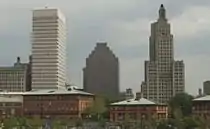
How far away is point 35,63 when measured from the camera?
494 ft

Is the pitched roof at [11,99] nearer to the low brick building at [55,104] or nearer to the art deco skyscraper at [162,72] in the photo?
the low brick building at [55,104]

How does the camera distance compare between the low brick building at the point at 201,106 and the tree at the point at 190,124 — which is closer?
the tree at the point at 190,124

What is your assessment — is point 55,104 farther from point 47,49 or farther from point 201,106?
point 47,49

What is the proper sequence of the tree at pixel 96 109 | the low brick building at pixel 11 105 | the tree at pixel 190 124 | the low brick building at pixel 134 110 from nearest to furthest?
the tree at pixel 190 124 < the low brick building at pixel 134 110 < the tree at pixel 96 109 < the low brick building at pixel 11 105

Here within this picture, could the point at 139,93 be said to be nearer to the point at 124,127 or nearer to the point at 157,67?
the point at 157,67

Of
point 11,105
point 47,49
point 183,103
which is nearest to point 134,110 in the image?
point 183,103

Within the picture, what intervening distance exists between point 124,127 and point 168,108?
34.2 metres

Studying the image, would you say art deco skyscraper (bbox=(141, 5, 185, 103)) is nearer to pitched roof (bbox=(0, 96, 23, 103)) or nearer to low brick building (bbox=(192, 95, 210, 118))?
low brick building (bbox=(192, 95, 210, 118))

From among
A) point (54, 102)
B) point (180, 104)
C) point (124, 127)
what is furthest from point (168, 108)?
point (124, 127)

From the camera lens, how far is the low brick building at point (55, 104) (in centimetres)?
11788

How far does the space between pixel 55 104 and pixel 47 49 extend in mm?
35589

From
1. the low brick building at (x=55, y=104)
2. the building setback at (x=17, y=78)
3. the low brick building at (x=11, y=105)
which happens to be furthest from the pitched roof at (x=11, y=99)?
the building setback at (x=17, y=78)

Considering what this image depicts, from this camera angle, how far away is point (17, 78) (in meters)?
172

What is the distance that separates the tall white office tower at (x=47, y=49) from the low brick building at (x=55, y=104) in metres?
27.5
